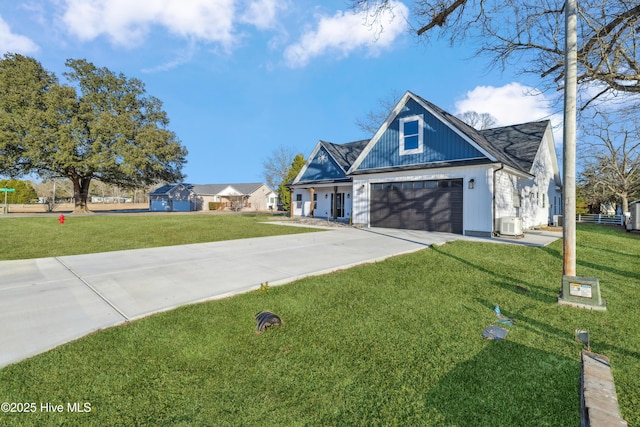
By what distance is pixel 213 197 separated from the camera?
49.3 metres

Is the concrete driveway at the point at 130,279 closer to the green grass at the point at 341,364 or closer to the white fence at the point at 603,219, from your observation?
the green grass at the point at 341,364

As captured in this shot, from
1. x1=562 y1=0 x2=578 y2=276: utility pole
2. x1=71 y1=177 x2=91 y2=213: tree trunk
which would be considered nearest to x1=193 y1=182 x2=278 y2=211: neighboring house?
x1=71 y1=177 x2=91 y2=213: tree trunk

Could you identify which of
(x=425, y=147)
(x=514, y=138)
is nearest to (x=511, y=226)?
(x=425, y=147)

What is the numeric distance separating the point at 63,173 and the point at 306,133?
27.6 metres

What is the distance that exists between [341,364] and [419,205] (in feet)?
37.9

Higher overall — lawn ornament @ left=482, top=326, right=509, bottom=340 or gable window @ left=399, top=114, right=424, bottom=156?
gable window @ left=399, top=114, right=424, bottom=156

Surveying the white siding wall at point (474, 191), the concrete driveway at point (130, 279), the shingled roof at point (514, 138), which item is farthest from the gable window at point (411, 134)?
the concrete driveway at point (130, 279)

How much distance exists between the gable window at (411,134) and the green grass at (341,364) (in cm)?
979

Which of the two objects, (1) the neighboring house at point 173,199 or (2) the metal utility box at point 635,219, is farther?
(1) the neighboring house at point 173,199

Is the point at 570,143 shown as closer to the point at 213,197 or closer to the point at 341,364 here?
the point at 341,364

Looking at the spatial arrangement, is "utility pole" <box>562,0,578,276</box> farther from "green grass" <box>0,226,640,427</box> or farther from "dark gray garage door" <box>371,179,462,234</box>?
"dark gray garage door" <box>371,179,462,234</box>

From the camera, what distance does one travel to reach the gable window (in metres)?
13.3

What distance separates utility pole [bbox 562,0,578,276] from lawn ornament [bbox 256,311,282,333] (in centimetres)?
468

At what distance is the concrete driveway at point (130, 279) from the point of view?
3.43 metres
